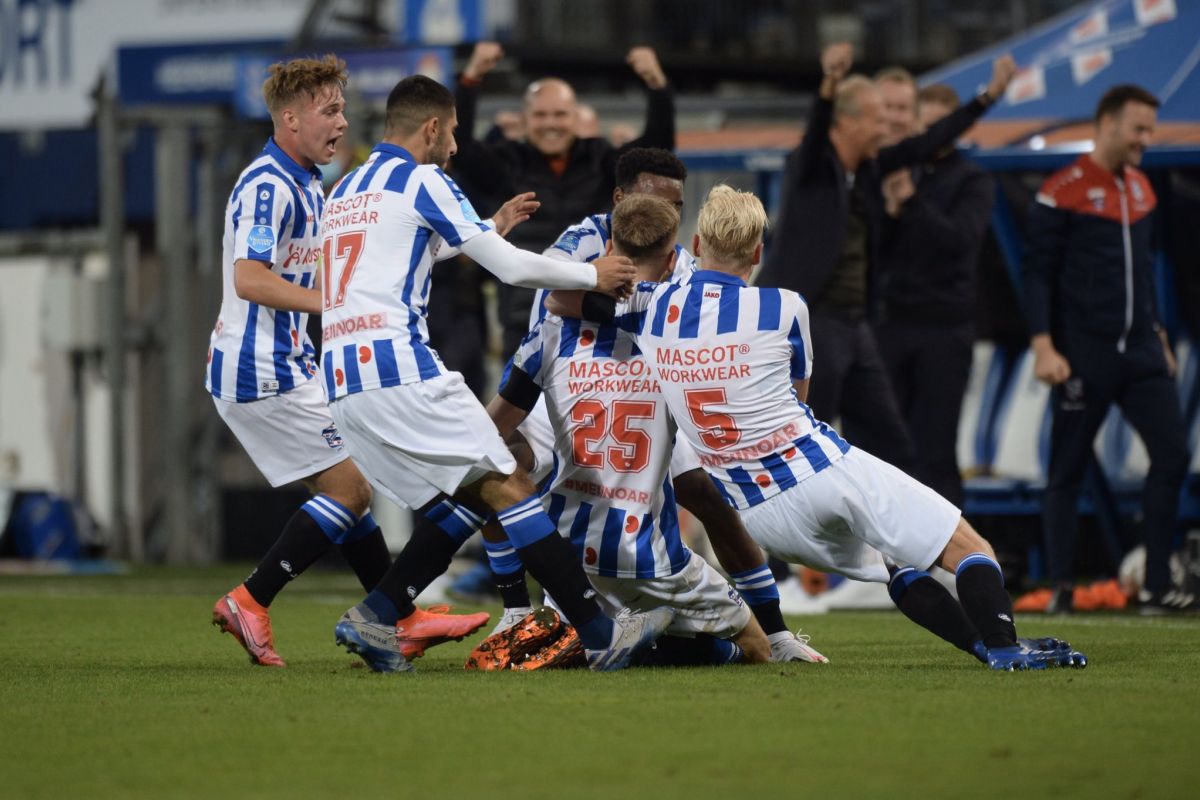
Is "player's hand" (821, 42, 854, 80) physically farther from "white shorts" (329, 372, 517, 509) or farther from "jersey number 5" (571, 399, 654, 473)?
"white shorts" (329, 372, 517, 509)

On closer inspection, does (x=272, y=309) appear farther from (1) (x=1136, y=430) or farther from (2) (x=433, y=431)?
(1) (x=1136, y=430)

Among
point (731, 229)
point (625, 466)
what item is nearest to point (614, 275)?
point (731, 229)

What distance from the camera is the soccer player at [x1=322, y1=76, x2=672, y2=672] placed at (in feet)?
19.6

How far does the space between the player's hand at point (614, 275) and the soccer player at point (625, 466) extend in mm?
275

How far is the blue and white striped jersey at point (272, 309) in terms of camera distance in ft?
21.7

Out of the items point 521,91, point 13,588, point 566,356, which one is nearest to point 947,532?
point 566,356

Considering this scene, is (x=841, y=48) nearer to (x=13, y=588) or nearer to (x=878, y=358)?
(x=878, y=358)

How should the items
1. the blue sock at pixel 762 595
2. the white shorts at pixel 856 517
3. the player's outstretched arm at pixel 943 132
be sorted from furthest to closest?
the player's outstretched arm at pixel 943 132
the blue sock at pixel 762 595
the white shorts at pixel 856 517

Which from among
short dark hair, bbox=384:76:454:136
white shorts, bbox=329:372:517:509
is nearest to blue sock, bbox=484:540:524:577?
white shorts, bbox=329:372:517:509

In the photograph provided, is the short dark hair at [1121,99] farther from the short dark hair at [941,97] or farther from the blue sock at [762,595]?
the blue sock at [762,595]

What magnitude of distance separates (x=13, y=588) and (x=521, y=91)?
8.50 m

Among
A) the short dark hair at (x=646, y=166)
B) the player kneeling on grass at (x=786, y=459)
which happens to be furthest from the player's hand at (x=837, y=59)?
the player kneeling on grass at (x=786, y=459)

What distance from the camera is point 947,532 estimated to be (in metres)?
5.90

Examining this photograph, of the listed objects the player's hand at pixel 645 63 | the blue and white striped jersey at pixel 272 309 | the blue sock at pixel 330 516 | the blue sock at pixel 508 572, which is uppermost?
the player's hand at pixel 645 63
